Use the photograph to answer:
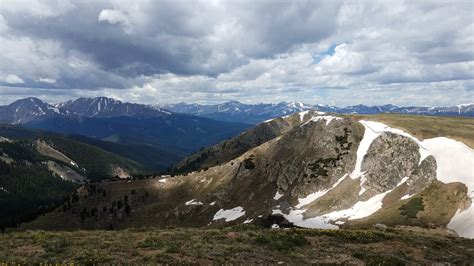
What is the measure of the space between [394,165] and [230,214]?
55.5 metres

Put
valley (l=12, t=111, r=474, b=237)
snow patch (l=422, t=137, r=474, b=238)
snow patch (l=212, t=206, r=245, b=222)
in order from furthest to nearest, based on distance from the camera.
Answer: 1. snow patch (l=212, t=206, r=245, b=222)
2. valley (l=12, t=111, r=474, b=237)
3. snow patch (l=422, t=137, r=474, b=238)

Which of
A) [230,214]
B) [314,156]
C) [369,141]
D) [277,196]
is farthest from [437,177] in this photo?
[230,214]

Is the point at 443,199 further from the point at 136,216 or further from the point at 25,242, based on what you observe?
the point at 136,216

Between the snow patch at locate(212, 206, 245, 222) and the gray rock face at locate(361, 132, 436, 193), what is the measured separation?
139 ft

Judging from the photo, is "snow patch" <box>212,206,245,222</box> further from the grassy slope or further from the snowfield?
the grassy slope

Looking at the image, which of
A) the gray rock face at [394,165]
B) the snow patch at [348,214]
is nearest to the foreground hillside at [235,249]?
the snow patch at [348,214]

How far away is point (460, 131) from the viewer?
117625 mm

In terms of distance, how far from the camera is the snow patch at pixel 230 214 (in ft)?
428

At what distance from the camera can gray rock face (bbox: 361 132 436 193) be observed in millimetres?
101312

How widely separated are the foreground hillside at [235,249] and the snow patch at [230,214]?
313 feet

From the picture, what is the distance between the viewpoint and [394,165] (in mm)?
111312

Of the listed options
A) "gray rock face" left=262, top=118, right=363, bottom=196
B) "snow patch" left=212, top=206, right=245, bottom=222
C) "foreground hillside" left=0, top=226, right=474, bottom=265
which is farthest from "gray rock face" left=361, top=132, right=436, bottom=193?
"foreground hillside" left=0, top=226, right=474, bottom=265

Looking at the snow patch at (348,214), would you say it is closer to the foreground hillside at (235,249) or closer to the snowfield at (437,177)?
the snowfield at (437,177)

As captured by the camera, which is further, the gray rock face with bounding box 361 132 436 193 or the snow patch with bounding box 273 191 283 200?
the snow patch with bounding box 273 191 283 200
